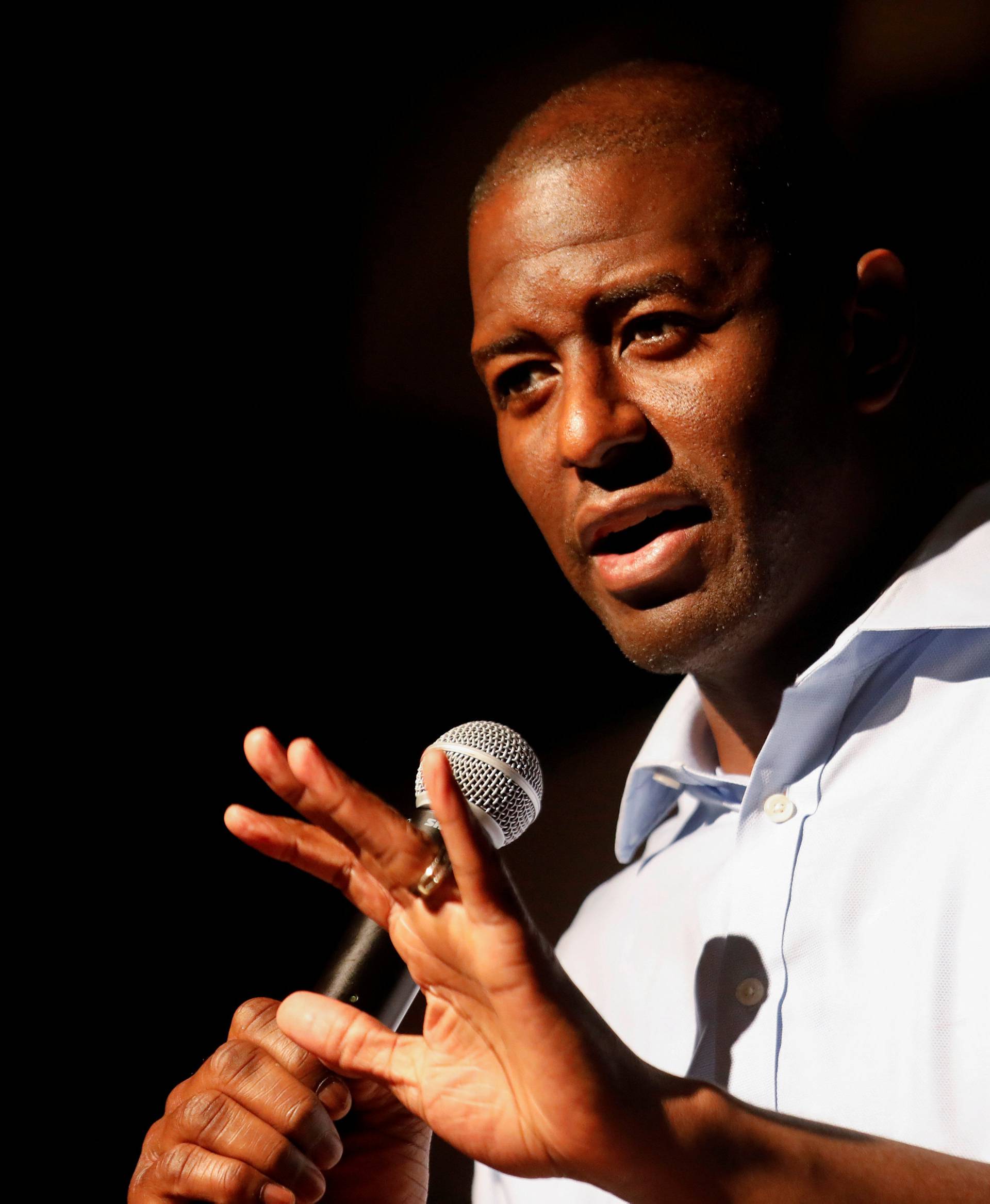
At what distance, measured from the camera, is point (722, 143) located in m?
1.80

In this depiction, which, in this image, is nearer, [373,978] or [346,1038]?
[346,1038]

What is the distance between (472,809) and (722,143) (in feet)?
4.29

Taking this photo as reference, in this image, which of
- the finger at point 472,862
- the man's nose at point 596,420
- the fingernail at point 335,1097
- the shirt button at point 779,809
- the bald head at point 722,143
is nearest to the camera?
the finger at point 472,862

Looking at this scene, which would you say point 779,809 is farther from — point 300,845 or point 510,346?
point 510,346

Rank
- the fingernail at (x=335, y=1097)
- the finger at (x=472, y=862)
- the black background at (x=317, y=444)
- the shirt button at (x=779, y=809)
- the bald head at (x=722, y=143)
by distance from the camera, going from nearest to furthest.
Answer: the finger at (x=472, y=862) → the fingernail at (x=335, y=1097) → the shirt button at (x=779, y=809) → the bald head at (x=722, y=143) → the black background at (x=317, y=444)

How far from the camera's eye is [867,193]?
198cm

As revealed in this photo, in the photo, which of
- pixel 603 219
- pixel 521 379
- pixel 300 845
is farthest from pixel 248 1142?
pixel 603 219

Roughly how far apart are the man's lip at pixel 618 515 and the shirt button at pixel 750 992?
0.75 meters

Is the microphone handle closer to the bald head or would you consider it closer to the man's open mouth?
the man's open mouth

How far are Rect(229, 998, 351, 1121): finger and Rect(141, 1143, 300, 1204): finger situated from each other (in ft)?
0.38

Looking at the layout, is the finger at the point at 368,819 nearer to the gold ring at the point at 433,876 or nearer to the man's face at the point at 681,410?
the gold ring at the point at 433,876

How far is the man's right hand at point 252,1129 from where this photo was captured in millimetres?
1277

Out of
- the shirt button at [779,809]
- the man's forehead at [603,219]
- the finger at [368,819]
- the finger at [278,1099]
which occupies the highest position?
the man's forehead at [603,219]

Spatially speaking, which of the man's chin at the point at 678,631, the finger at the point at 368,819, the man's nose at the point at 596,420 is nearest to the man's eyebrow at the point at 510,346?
the man's nose at the point at 596,420
